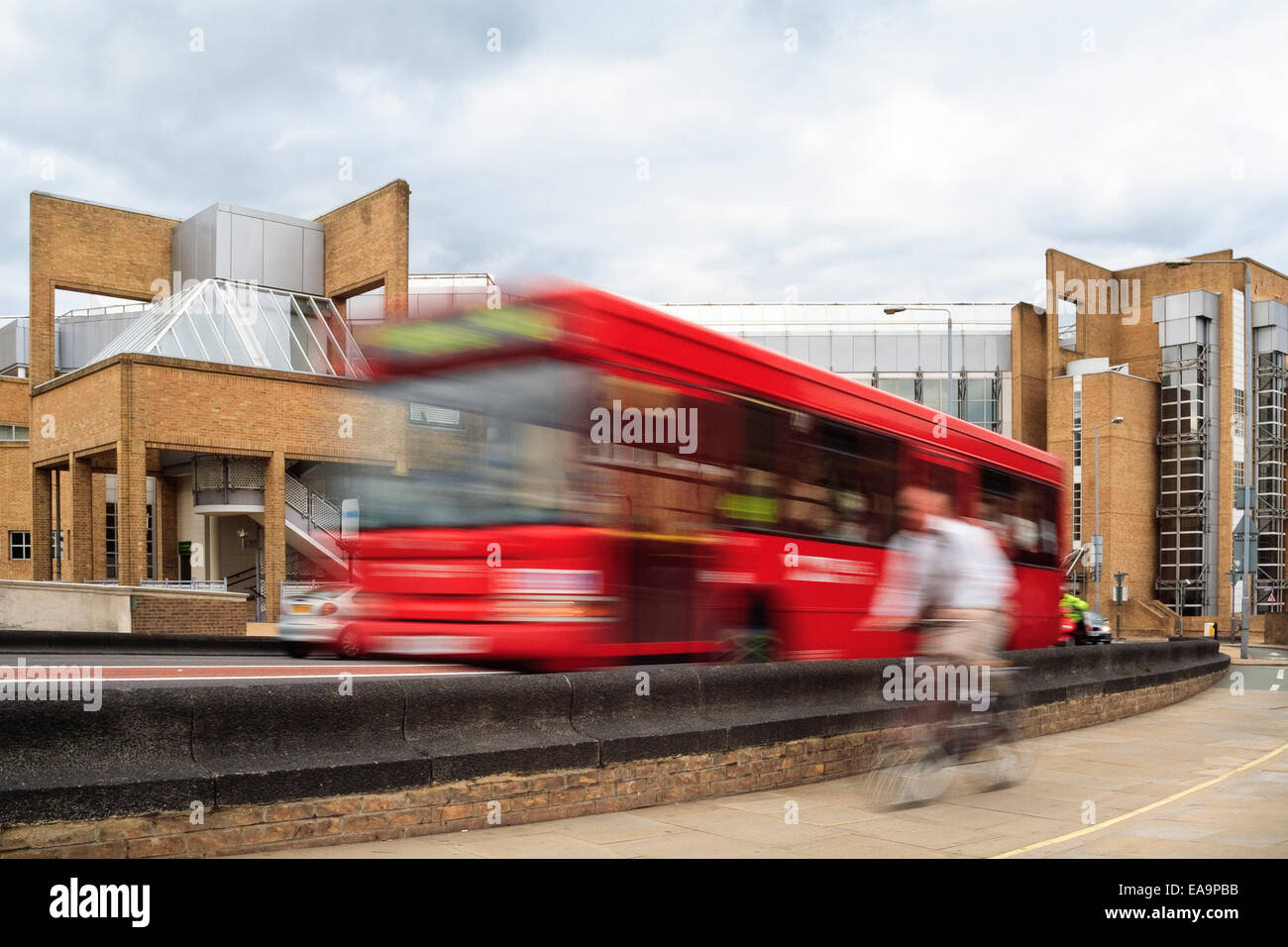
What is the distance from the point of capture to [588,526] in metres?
9.05

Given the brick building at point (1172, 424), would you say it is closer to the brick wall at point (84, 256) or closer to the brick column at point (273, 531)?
the brick column at point (273, 531)

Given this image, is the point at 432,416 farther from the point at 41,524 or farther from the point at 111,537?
the point at 111,537

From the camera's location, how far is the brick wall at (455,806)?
502 centimetres

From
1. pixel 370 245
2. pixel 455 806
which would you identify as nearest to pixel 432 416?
pixel 455 806

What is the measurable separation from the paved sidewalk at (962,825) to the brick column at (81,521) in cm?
2814

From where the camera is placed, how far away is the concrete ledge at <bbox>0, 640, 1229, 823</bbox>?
5.07 meters

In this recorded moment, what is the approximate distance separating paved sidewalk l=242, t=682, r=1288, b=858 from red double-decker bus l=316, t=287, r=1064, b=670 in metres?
2.03

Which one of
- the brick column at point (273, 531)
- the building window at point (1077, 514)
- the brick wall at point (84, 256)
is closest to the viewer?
the brick column at point (273, 531)

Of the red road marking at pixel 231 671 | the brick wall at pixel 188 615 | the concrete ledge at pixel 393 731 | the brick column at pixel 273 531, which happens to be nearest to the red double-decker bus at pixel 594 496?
the concrete ledge at pixel 393 731

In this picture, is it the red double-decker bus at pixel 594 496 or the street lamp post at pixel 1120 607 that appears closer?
the red double-decker bus at pixel 594 496

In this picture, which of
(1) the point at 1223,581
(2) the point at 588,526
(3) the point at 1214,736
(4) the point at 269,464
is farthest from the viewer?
(1) the point at 1223,581
